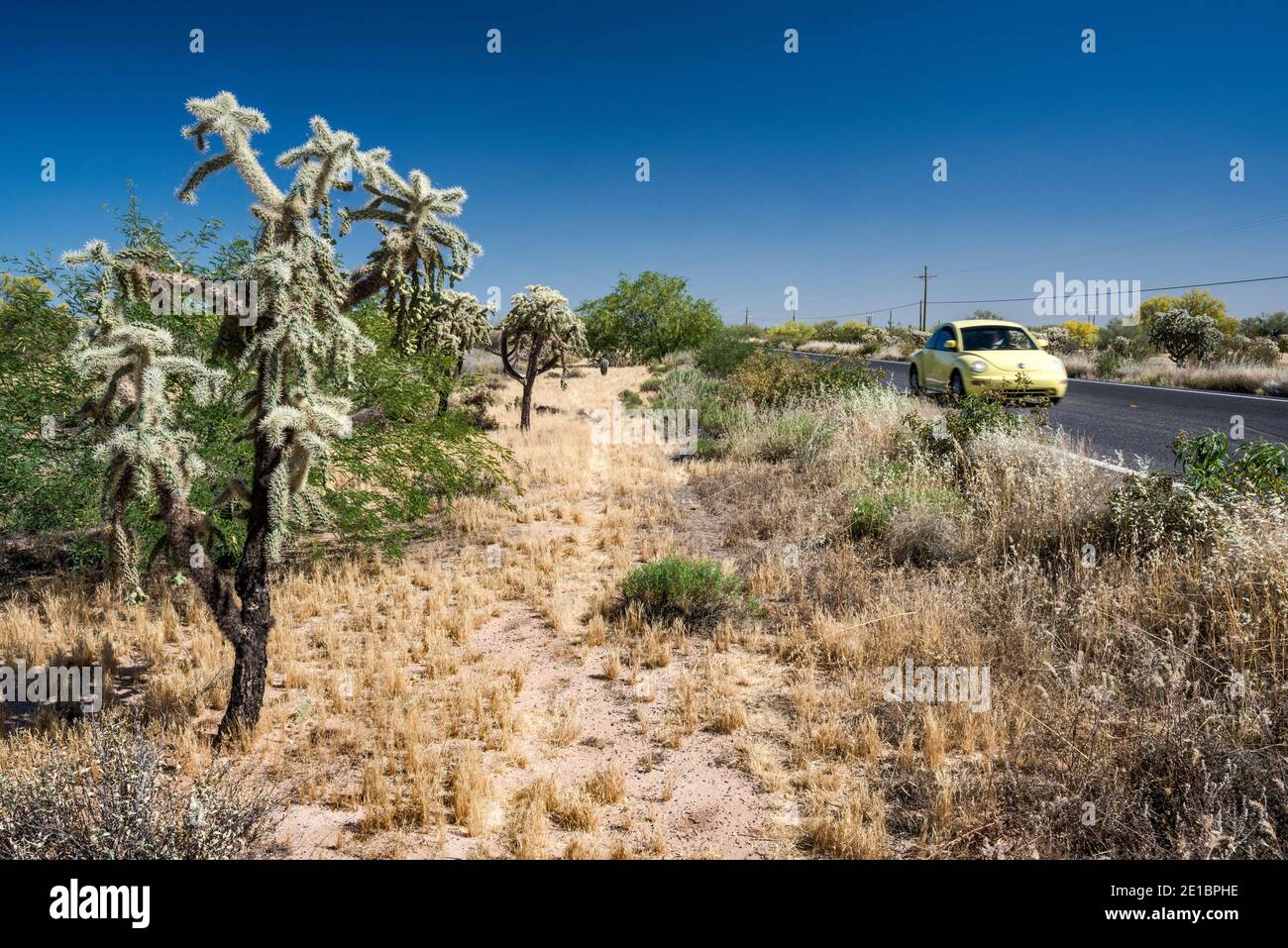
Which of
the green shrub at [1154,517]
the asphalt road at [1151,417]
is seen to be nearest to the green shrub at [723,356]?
the asphalt road at [1151,417]

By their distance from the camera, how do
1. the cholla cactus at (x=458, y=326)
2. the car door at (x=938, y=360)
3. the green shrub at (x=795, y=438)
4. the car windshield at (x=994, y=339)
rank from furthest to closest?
the cholla cactus at (x=458, y=326) → the car door at (x=938, y=360) → the car windshield at (x=994, y=339) → the green shrub at (x=795, y=438)

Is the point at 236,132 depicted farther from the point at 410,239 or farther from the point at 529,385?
the point at 529,385

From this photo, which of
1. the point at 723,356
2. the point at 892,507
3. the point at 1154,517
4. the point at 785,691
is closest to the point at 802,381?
the point at 892,507

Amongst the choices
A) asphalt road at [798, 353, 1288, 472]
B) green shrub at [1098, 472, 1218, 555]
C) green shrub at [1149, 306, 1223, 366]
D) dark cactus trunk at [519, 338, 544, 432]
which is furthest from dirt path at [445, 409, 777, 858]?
green shrub at [1149, 306, 1223, 366]

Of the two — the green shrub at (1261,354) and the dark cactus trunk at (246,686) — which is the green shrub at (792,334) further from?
the dark cactus trunk at (246,686)

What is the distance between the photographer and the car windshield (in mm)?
13562

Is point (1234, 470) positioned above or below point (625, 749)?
above

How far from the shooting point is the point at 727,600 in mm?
5973

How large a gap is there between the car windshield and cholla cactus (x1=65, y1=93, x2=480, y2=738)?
12.7 m

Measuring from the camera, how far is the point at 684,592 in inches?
232

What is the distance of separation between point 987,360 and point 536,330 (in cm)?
1121

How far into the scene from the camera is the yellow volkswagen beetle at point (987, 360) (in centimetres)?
1255

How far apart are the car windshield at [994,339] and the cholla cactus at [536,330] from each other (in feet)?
33.9

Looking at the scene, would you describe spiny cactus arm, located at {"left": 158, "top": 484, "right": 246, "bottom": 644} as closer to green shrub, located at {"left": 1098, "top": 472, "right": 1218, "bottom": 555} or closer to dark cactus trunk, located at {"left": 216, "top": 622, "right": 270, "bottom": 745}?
dark cactus trunk, located at {"left": 216, "top": 622, "right": 270, "bottom": 745}
